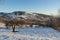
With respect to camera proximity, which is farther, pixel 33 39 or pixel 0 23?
pixel 0 23

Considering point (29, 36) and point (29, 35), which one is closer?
point (29, 36)

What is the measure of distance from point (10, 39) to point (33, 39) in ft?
5.17

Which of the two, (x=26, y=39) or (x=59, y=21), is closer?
(x=26, y=39)

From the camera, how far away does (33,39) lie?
877 cm

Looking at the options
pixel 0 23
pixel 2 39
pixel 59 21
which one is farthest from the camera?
pixel 59 21

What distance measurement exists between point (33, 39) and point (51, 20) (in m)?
17.5

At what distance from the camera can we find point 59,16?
947 inches

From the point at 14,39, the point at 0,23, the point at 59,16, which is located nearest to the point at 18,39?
the point at 14,39

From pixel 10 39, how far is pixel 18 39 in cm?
54

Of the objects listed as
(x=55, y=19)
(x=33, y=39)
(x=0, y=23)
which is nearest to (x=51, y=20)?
(x=55, y=19)

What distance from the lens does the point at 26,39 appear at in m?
8.70

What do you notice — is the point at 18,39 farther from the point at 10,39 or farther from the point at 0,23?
the point at 0,23

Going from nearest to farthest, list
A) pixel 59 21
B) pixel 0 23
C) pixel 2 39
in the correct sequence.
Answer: pixel 2 39
pixel 0 23
pixel 59 21

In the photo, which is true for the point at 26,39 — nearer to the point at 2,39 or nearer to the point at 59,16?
the point at 2,39
